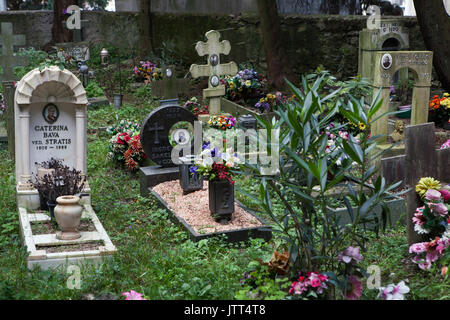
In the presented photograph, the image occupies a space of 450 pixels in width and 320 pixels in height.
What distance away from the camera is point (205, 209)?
24.3 feet

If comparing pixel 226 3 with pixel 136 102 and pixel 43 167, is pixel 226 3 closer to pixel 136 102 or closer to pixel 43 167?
pixel 136 102

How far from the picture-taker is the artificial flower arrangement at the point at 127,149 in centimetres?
912

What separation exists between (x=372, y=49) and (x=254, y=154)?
4.59 meters

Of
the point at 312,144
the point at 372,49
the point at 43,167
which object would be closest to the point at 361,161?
the point at 312,144

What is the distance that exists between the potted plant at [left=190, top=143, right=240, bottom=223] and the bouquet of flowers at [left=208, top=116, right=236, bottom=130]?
9.90 ft

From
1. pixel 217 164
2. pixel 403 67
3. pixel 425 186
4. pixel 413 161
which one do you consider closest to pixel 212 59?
pixel 403 67

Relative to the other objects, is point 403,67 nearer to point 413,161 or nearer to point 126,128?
point 413,161

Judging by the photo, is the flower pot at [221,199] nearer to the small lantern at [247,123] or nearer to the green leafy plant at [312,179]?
the green leafy plant at [312,179]

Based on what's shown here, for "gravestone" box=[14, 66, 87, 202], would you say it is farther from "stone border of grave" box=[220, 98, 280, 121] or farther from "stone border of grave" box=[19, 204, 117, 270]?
"stone border of grave" box=[220, 98, 280, 121]

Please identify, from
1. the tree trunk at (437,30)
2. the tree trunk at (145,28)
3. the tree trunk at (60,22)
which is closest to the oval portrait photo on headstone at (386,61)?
the tree trunk at (437,30)

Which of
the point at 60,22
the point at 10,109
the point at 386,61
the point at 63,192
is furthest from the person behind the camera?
the point at 60,22

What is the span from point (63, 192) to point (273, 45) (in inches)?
279

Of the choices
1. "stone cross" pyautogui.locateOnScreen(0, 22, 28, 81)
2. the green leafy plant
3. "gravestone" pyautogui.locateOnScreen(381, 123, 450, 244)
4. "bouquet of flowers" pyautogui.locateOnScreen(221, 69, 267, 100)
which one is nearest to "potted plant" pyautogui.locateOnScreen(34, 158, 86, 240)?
the green leafy plant

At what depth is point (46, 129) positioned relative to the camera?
7.55 metres
